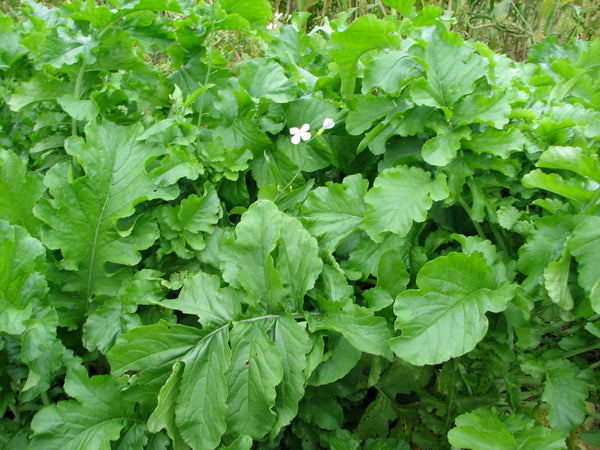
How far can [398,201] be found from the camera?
3.84 ft

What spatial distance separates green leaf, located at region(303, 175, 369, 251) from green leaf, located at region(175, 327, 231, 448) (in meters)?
0.39

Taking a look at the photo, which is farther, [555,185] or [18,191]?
[18,191]

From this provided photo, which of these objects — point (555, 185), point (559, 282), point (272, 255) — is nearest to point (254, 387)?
point (272, 255)

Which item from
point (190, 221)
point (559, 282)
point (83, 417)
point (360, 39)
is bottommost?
point (83, 417)

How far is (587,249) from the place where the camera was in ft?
3.24

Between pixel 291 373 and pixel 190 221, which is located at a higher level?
pixel 190 221

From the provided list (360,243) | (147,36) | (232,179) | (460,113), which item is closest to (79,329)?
(232,179)

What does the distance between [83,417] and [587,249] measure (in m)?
1.21

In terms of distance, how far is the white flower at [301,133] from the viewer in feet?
4.64

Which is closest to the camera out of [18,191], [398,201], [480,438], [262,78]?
[480,438]

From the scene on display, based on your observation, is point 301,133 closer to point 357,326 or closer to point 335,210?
point 335,210

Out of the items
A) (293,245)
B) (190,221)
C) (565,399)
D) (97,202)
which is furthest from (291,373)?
(97,202)

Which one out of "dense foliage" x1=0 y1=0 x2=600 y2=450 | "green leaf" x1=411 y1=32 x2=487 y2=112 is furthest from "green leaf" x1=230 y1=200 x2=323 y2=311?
"green leaf" x1=411 y1=32 x2=487 y2=112

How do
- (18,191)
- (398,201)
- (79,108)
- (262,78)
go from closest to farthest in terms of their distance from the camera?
1. (398,201)
2. (18,191)
3. (79,108)
4. (262,78)
